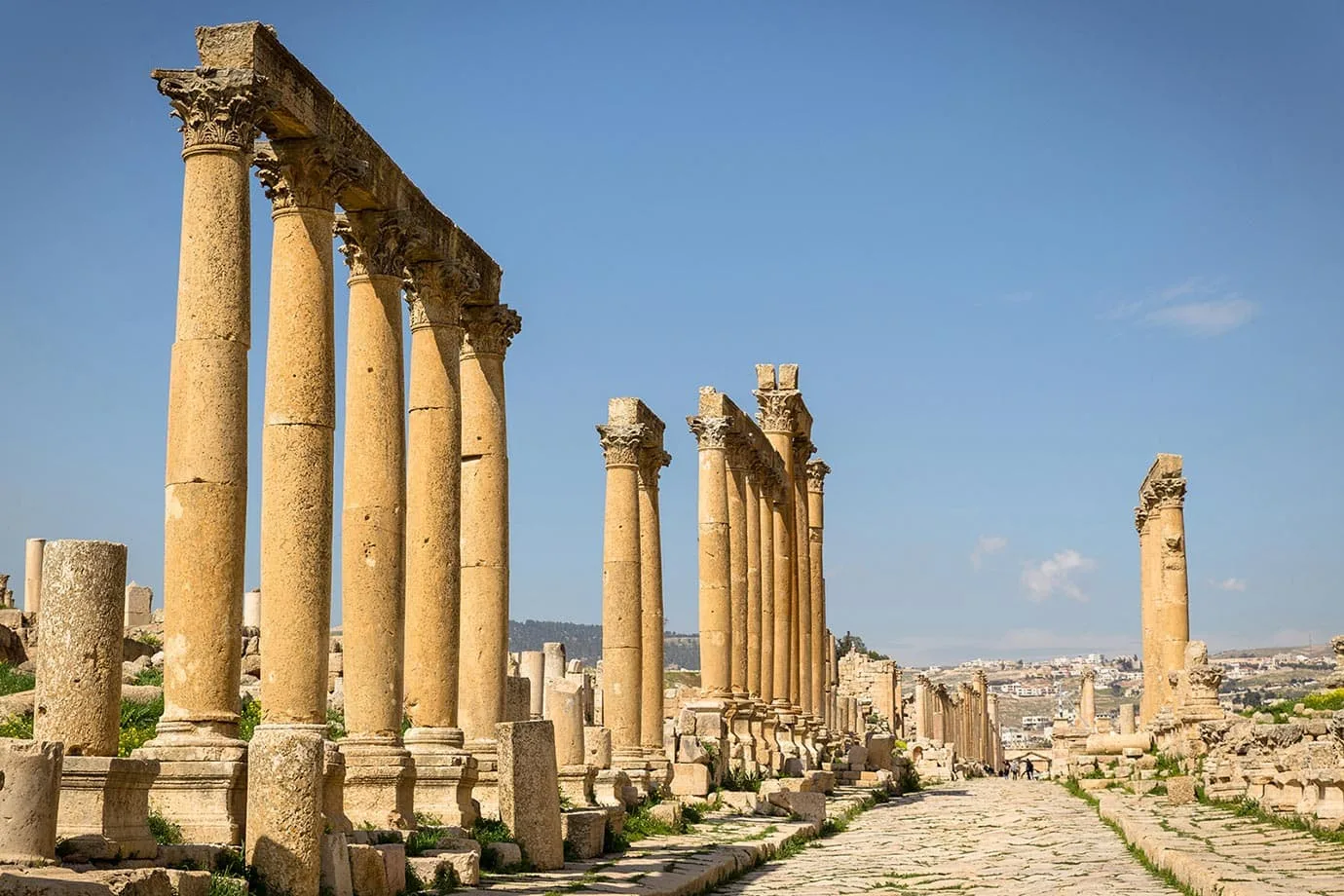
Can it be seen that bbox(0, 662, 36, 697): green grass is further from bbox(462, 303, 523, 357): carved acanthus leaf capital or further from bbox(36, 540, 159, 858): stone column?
bbox(36, 540, 159, 858): stone column

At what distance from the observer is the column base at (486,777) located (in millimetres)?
20375

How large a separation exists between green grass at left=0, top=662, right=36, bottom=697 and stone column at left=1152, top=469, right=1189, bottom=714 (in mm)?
27851

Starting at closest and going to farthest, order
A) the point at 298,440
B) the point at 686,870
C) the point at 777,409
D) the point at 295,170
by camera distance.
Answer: the point at 298,440
the point at 295,170
the point at 686,870
the point at 777,409

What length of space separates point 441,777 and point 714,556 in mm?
15647

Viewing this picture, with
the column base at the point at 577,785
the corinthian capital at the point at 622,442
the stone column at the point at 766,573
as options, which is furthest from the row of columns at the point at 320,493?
the stone column at the point at 766,573

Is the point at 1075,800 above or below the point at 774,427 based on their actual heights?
below

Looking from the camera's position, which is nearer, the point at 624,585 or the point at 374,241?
the point at 374,241

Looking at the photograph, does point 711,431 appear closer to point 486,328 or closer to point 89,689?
point 486,328

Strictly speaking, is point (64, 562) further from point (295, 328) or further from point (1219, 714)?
point (1219, 714)

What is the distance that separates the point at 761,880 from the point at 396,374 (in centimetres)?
670

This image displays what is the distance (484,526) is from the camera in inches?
882

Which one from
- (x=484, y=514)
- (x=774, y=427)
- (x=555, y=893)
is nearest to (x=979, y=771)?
(x=774, y=427)

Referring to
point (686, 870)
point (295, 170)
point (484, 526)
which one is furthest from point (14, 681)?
point (686, 870)

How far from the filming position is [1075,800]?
121 feet
